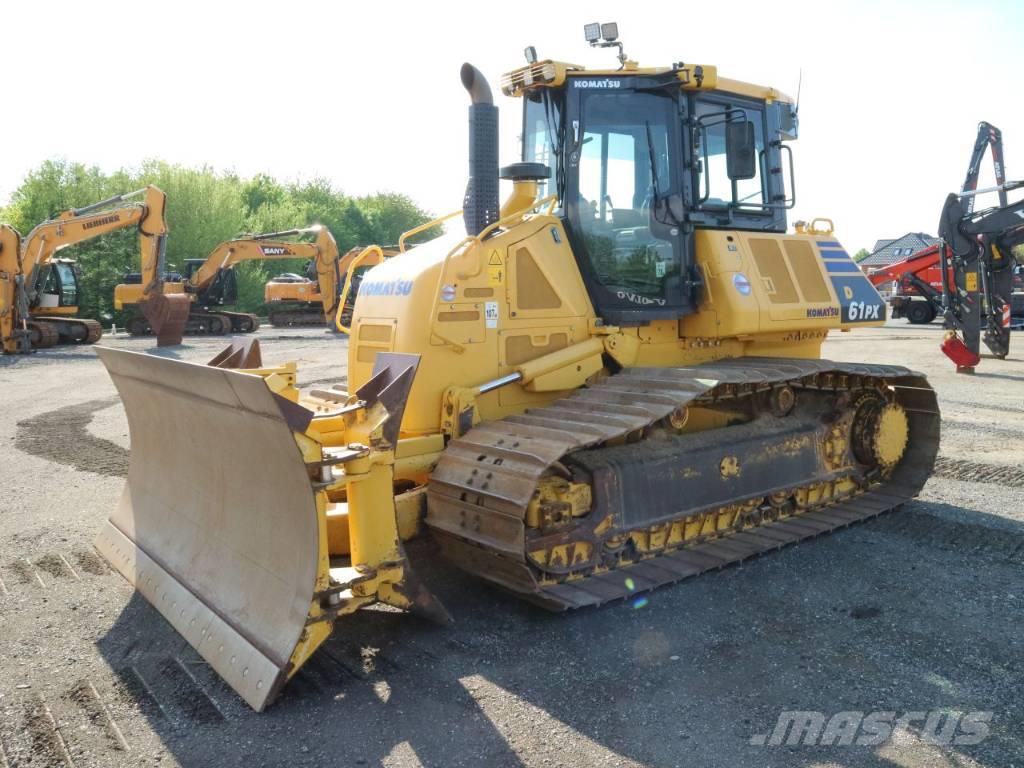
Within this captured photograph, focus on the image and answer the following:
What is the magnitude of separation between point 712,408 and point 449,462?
2.11 m

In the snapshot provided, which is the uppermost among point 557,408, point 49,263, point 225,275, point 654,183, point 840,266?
point 49,263

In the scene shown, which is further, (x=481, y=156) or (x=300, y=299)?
(x=300, y=299)

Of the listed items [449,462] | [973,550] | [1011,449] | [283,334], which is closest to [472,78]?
[449,462]

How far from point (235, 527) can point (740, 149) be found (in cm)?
383

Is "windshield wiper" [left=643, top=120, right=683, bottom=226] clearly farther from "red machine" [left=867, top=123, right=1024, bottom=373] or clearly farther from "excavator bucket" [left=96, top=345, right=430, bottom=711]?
"red machine" [left=867, top=123, right=1024, bottom=373]

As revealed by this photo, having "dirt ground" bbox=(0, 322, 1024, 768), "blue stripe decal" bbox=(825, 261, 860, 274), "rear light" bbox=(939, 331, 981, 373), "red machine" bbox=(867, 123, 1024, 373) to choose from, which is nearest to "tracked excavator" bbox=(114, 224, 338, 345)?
"red machine" bbox=(867, 123, 1024, 373)

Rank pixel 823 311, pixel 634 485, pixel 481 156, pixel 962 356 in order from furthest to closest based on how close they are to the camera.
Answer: pixel 962 356, pixel 823 311, pixel 481 156, pixel 634 485

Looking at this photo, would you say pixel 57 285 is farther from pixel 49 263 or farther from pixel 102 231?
pixel 102 231

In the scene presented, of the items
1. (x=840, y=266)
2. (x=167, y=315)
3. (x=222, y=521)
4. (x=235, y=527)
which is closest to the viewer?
(x=235, y=527)

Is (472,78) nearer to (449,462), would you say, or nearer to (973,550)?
(449,462)

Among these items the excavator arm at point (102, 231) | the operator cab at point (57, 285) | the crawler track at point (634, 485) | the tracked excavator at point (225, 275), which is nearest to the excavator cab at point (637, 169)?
the crawler track at point (634, 485)

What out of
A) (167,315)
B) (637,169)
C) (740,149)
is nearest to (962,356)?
(740,149)

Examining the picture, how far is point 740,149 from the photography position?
5.52 metres

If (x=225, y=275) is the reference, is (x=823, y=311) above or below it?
below
